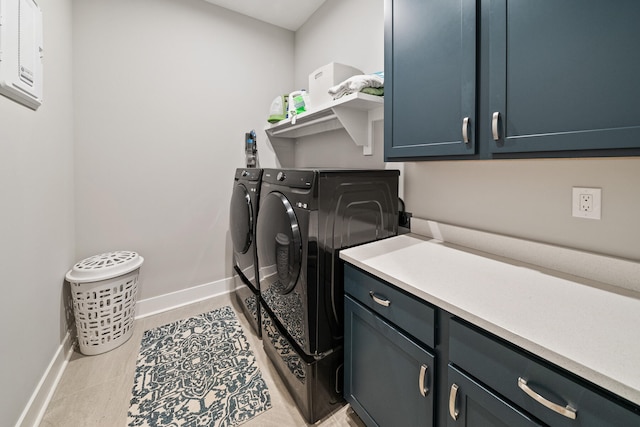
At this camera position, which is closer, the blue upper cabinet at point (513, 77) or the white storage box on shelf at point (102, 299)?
the blue upper cabinet at point (513, 77)

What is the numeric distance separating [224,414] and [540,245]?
178 centimetres

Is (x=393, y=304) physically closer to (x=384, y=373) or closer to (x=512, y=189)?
(x=384, y=373)

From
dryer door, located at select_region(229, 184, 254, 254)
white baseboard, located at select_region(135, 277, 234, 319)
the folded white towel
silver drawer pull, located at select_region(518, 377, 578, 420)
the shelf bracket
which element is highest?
the folded white towel

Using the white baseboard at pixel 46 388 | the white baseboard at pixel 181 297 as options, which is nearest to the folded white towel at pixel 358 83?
the white baseboard at pixel 181 297

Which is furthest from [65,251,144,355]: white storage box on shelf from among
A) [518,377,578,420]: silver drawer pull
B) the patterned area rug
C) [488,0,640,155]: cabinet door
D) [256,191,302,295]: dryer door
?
[488,0,640,155]: cabinet door

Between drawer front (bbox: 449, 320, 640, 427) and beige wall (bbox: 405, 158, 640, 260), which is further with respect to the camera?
beige wall (bbox: 405, 158, 640, 260)

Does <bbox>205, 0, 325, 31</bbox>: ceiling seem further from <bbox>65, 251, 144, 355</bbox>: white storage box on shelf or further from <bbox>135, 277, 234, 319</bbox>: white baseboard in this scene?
<bbox>135, 277, 234, 319</bbox>: white baseboard

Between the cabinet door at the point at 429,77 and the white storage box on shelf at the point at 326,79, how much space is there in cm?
56

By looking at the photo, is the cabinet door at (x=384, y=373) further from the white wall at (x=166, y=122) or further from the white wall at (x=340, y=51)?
the white wall at (x=166, y=122)

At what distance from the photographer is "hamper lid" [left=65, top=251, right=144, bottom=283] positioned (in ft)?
5.87

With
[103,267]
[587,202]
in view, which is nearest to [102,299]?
[103,267]

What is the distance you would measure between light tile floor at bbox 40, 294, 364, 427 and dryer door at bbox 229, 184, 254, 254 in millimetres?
757

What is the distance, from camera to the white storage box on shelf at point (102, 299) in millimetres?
1788

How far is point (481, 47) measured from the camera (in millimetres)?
1053
